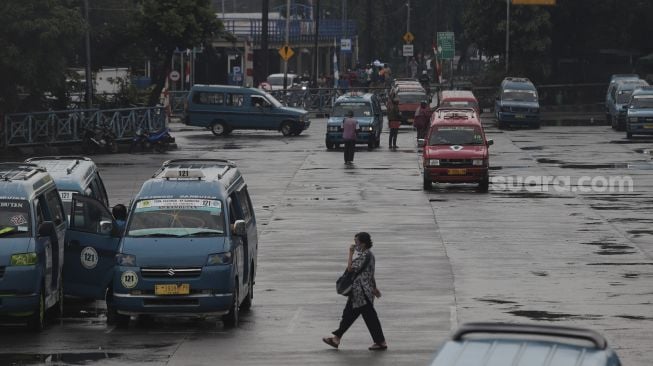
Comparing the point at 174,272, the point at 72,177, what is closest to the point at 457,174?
the point at 72,177

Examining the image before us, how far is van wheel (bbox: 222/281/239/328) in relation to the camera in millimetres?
18891

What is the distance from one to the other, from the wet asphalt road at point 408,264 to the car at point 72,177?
1.70m

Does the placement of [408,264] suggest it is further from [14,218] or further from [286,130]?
[286,130]

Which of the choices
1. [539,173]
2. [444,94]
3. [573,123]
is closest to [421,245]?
[539,173]

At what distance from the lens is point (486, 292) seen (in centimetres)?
2186

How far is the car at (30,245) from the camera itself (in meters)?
18.6

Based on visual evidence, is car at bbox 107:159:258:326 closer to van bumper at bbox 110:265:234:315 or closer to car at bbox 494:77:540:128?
van bumper at bbox 110:265:234:315

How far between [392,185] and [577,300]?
61.4 ft

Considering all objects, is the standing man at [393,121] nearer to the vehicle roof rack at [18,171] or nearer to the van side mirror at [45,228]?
the vehicle roof rack at [18,171]

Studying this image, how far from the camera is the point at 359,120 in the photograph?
5325 centimetres

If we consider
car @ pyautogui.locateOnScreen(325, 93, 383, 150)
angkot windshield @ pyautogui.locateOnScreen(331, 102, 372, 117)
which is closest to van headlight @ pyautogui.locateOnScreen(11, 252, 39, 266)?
car @ pyautogui.locateOnScreen(325, 93, 383, 150)

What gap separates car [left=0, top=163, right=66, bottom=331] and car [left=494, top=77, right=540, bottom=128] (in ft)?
146

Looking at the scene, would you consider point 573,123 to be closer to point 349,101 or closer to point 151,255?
point 349,101

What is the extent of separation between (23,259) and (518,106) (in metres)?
46.6
